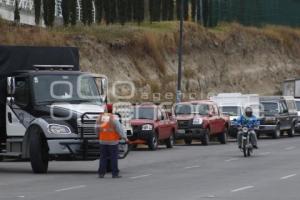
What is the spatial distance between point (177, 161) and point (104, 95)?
200 inches

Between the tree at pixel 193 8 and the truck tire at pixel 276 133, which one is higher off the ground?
the tree at pixel 193 8

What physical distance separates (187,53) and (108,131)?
154 feet

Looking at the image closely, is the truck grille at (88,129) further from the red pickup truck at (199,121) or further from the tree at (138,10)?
the tree at (138,10)

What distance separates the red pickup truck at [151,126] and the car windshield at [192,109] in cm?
310

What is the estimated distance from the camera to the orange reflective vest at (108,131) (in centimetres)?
2136

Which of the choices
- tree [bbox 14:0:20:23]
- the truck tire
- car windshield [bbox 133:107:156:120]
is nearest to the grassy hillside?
tree [bbox 14:0:20:23]

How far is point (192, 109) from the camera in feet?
134

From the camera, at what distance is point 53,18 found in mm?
53656

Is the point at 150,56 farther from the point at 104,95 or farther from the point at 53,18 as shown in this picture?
the point at 104,95

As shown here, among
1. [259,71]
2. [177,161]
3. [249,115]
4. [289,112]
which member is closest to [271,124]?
[289,112]

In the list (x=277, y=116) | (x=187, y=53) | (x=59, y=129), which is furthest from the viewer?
(x=187, y=53)

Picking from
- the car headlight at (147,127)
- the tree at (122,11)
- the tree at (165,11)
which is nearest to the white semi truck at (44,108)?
the car headlight at (147,127)

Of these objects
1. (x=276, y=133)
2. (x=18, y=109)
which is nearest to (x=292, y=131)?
(x=276, y=133)

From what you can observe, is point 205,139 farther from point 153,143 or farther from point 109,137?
point 109,137
